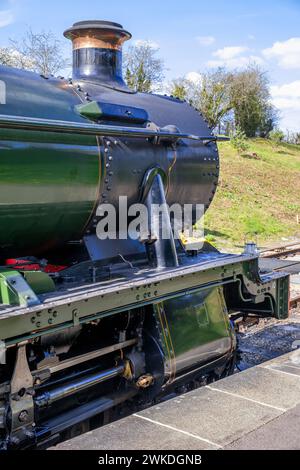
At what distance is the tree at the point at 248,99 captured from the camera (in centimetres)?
3722

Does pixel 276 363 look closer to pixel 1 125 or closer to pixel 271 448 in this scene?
pixel 271 448

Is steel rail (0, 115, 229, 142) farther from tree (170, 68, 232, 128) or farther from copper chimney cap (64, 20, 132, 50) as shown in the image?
tree (170, 68, 232, 128)

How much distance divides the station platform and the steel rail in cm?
188

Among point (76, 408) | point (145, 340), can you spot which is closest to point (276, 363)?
point (145, 340)

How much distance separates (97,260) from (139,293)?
0.51 meters

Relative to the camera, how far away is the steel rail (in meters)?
3.20

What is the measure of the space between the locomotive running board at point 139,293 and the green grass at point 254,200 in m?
7.91

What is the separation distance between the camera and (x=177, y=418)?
3.44 m

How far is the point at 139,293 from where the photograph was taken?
12.6 ft

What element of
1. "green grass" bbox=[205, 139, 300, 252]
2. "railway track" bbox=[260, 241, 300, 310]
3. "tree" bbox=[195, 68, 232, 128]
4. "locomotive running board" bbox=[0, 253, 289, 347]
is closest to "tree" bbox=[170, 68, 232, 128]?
"tree" bbox=[195, 68, 232, 128]

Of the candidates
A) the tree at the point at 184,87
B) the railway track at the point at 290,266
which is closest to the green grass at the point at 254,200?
the railway track at the point at 290,266

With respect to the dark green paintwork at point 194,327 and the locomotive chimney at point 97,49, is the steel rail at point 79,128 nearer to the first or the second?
the locomotive chimney at point 97,49
